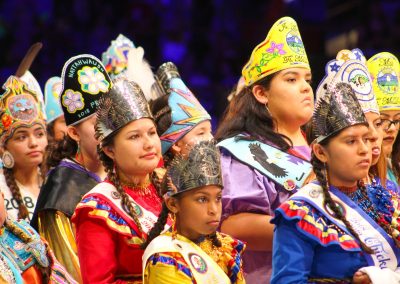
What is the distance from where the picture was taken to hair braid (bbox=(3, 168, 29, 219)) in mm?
5262

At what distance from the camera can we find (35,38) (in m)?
8.83

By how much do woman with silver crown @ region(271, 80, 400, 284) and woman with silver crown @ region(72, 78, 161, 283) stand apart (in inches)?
21.6

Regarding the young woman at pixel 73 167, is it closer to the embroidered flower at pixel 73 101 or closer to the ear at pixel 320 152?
the embroidered flower at pixel 73 101

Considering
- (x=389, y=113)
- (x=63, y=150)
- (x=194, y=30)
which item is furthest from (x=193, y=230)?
(x=194, y=30)

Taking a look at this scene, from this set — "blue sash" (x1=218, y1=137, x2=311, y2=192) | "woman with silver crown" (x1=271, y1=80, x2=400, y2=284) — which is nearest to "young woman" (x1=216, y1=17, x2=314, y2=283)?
"blue sash" (x1=218, y1=137, x2=311, y2=192)

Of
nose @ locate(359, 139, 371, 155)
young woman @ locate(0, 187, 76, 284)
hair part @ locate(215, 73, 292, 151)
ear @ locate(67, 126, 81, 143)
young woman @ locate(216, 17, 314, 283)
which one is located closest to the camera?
nose @ locate(359, 139, 371, 155)

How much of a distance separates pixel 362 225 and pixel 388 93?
4.86 feet

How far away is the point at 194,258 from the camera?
3775mm

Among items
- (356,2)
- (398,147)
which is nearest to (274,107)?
(398,147)

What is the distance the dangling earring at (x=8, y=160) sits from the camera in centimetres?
537

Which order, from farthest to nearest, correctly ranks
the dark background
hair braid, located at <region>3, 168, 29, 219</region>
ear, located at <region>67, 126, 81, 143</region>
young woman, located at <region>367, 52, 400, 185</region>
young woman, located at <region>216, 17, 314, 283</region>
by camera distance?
the dark background < hair braid, located at <region>3, 168, 29, 219</region> < young woman, located at <region>367, 52, 400, 185</region> < ear, located at <region>67, 126, 81, 143</region> < young woman, located at <region>216, 17, 314, 283</region>

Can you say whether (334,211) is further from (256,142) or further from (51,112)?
(51,112)

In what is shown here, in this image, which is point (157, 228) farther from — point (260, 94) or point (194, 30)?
point (194, 30)

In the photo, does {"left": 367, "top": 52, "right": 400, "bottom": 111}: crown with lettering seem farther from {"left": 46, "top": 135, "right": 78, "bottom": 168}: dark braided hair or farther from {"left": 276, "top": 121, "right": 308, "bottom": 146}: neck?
{"left": 46, "top": 135, "right": 78, "bottom": 168}: dark braided hair
